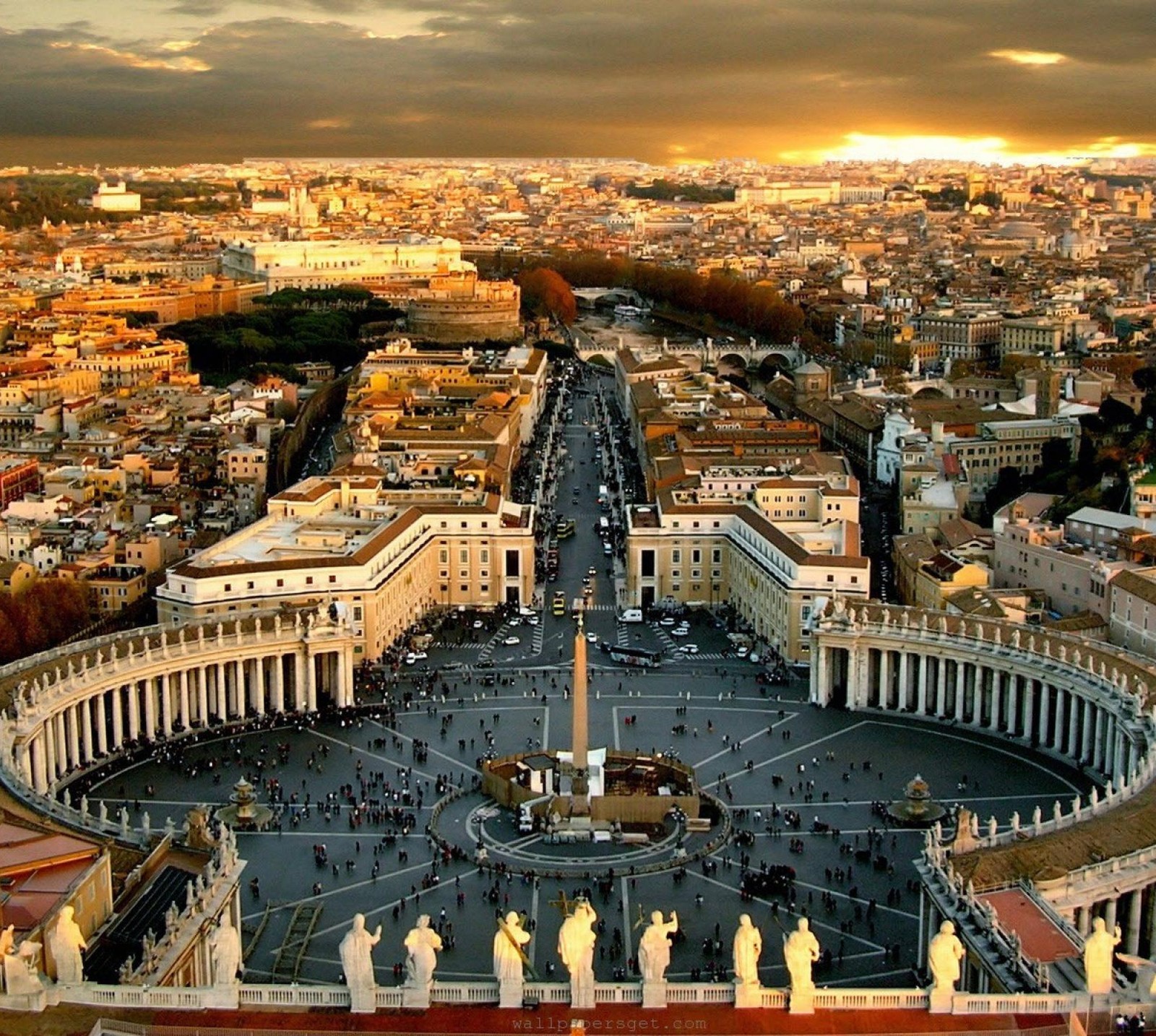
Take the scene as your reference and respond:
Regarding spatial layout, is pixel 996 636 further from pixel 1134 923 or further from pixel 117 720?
pixel 117 720

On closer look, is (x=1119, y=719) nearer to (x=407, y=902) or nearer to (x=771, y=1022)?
(x=407, y=902)

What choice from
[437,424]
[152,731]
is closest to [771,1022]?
[152,731]

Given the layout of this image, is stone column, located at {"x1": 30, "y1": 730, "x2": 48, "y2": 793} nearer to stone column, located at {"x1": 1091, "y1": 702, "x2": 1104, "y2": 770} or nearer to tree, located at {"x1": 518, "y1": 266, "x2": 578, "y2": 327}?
stone column, located at {"x1": 1091, "y1": 702, "x2": 1104, "y2": 770}

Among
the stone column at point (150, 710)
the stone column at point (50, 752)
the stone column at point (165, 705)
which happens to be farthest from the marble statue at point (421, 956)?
the stone column at point (165, 705)

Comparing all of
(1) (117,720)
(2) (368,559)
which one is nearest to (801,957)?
(1) (117,720)

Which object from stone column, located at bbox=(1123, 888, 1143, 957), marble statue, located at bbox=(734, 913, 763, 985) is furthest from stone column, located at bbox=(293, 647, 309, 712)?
marble statue, located at bbox=(734, 913, 763, 985)

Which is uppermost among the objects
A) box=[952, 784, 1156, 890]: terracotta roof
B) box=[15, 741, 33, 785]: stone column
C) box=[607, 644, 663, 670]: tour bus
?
box=[952, 784, 1156, 890]: terracotta roof
